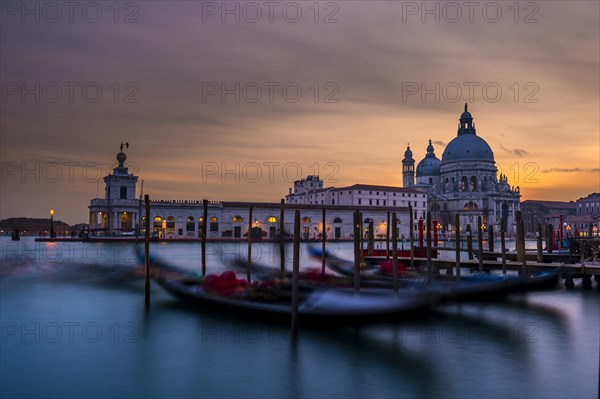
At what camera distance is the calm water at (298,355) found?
9.66 metres

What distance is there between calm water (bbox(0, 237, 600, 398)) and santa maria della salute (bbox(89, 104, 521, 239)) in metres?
31.6

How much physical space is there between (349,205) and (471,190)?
2954 centimetres

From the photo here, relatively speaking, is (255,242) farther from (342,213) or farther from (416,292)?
(416,292)

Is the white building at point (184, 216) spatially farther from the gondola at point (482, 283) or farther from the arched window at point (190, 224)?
the gondola at point (482, 283)

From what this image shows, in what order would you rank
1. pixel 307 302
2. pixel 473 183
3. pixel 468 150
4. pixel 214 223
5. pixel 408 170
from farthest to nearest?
pixel 408 170 < pixel 468 150 < pixel 473 183 < pixel 214 223 < pixel 307 302

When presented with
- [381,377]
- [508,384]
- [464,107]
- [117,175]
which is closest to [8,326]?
[381,377]

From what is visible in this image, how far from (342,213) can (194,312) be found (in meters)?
60.7

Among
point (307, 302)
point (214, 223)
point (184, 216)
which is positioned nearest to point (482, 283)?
point (307, 302)

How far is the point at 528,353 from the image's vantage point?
38.3ft

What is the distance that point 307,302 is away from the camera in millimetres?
13398

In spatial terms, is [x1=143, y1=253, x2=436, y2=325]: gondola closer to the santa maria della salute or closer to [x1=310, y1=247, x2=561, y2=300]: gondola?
[x1=310, y1=247, x2=561, y2=300]: gondola

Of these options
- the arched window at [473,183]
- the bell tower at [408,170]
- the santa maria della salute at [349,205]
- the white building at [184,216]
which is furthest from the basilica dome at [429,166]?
the white building at [184,216]

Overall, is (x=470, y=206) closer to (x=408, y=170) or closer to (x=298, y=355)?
(x=408, y=170)

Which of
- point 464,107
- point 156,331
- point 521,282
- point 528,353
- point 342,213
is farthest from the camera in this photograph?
point 464,107
